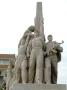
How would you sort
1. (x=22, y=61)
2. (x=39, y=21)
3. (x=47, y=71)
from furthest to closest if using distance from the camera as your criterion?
(x=39, y=21)
(x=22, y=61)
(x=47, y=71)

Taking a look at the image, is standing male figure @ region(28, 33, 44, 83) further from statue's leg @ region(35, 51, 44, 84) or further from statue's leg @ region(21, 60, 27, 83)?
statue's leg @ region(21, 60, 27, 83)

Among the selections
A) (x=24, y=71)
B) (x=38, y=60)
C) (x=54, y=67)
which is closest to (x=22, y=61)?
(x=24, y=71)

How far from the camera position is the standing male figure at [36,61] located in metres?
18.0

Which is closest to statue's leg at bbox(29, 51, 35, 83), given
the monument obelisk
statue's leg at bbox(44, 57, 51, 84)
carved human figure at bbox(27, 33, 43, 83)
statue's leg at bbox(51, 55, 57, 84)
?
carved human figure at bbox(27, 33, 43, 83)

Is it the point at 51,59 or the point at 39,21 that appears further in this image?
the point at 39,21

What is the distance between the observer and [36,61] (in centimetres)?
1816

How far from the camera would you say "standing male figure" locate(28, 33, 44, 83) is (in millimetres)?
17966

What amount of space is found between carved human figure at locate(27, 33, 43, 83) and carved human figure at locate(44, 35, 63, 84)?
0.85 ft

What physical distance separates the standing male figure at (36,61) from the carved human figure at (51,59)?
252 millimetres

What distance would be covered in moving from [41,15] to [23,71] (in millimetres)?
2911

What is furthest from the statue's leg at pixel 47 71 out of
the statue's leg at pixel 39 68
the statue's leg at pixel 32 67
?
the statue's leg at pixel 32 67

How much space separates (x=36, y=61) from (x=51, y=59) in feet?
2.11

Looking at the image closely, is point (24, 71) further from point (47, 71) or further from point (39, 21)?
point (39, 21)

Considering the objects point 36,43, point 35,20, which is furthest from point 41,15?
point 36,43
